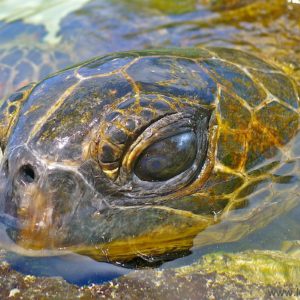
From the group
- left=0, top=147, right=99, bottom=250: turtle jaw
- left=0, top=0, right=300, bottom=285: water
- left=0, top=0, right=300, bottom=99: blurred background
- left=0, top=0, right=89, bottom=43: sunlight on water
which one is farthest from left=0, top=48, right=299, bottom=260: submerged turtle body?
left=0, top=0, right=89, bottom=43: sunlight on water

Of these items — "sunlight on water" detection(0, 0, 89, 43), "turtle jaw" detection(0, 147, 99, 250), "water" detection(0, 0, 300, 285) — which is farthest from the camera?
"sunlight on water" detection(0, 0, 89, 43)

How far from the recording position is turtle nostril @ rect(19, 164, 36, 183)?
212 cm

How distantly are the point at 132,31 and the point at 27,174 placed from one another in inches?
130

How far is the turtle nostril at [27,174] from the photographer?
2121mm

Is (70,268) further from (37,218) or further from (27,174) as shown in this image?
(27,174)

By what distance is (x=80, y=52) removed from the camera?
505cm

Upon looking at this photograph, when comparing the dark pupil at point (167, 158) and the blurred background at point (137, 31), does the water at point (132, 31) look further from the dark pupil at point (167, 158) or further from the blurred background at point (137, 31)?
the dark pupil at point (167, 158)

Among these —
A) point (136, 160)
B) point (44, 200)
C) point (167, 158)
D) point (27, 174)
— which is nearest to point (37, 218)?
point (44, 200)

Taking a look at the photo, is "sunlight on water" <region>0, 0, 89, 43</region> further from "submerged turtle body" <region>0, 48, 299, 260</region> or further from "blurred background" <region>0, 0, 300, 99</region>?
"submerged turtle body" <region>0, 48, 299, 260</region>

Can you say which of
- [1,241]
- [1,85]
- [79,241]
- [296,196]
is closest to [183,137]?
[79,241]

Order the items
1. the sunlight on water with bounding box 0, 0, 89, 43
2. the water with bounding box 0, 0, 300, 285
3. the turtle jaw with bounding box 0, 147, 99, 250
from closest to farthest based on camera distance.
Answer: the turtle jaw with bounding box 0, 147, 99, 250, the water with bounding box 0, 0, 300, 285, the sunlight on water with bounding box 0, 0, 89, 43

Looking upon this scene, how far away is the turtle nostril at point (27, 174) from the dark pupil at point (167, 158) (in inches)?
18.5

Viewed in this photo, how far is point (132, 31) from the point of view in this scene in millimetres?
5105

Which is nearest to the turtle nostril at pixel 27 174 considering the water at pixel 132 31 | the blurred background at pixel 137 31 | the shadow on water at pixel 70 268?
the shadow on water at pixel 70 268
